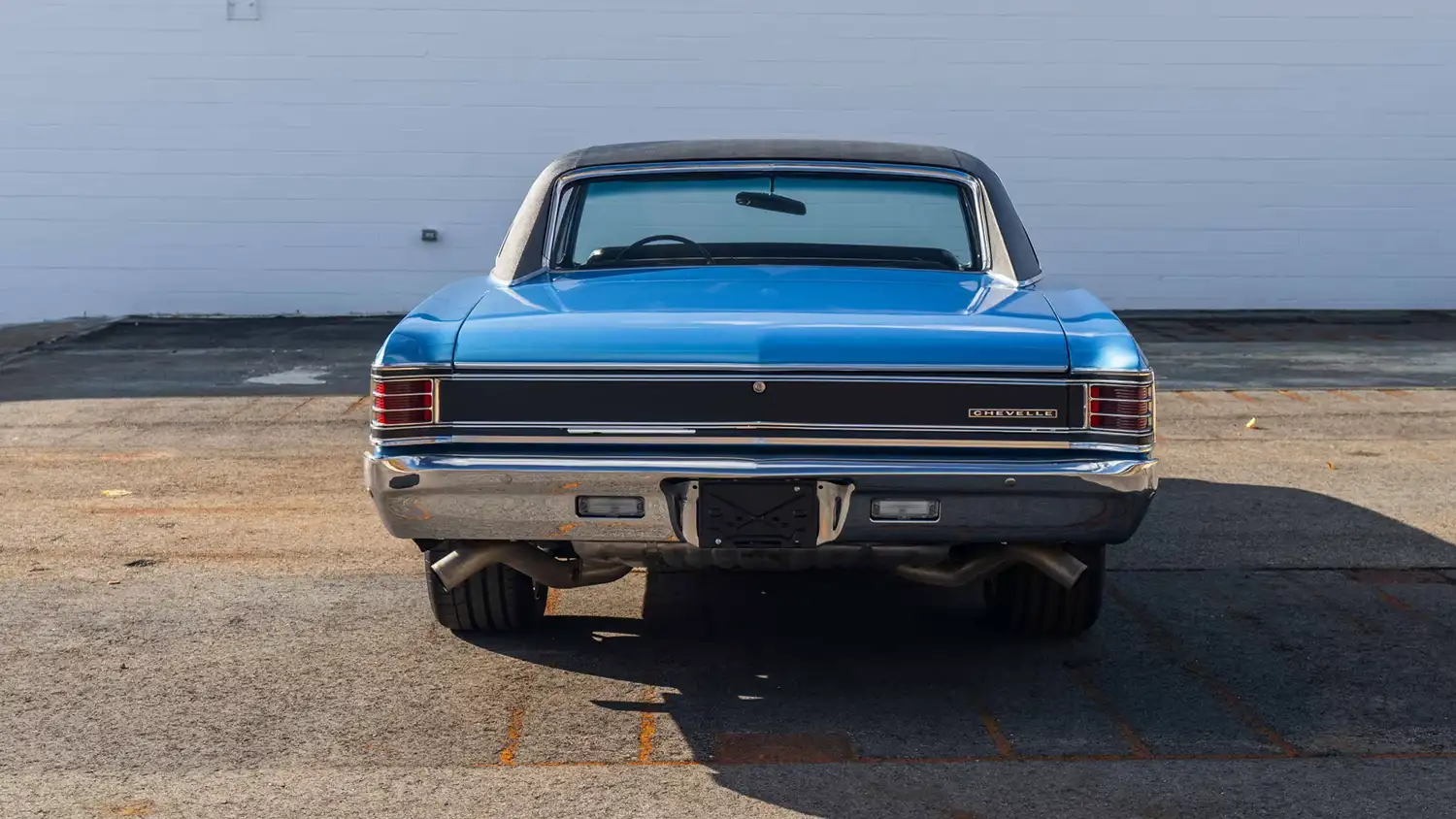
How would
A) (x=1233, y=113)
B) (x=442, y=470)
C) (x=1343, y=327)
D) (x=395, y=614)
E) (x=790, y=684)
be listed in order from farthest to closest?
(x=1233, y=113)
(x=1343, y=327)
(x=395, y=614)
(x=790, y=684)
(x=442, y=470)

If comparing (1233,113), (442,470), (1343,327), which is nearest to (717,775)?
(442,470)

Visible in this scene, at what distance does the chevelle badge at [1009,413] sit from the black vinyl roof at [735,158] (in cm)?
113

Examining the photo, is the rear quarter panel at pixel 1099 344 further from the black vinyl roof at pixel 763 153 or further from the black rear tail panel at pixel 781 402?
the black vinyl roof at pixel 763 153

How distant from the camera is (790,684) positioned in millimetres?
4879

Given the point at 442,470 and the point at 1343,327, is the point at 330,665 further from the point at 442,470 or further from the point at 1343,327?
the point at 1343,327

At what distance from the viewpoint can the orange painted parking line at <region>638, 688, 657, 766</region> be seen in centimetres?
426

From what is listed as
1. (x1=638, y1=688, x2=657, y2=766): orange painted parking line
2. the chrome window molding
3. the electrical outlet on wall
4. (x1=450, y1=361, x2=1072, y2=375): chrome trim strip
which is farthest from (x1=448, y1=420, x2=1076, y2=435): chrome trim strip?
the electrical outlet on wall

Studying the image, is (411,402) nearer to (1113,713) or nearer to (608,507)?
(608,507)

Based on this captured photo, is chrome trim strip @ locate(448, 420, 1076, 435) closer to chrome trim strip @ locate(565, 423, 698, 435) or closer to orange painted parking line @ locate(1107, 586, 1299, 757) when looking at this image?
chrome trim strip @ locate(565, 423, 698, 435)

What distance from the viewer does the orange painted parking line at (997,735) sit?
4301mm

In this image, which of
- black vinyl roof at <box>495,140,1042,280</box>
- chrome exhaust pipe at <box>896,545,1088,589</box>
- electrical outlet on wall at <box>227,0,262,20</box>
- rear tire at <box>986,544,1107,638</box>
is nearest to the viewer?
chrome exhaust pipe at <box>896,545,1088,589</box>

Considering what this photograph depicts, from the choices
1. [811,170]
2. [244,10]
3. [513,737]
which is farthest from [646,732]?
[244,10]

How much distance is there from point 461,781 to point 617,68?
12419 millimetres

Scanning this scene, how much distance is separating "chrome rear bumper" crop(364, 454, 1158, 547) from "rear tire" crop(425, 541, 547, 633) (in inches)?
29.9
